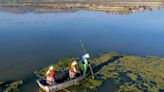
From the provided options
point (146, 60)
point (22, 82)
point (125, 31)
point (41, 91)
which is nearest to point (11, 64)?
point (22, 82)

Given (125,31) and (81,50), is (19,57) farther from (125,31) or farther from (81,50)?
(125,31)

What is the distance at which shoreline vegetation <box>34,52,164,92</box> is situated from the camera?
66.3ft

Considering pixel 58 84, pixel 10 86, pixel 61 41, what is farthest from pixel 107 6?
pixel 10 86

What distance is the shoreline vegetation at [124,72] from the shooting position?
795 inches

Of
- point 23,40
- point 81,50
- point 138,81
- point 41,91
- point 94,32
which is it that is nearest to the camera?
point 41,91

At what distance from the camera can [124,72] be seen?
22.7 m

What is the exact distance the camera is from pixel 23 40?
3219 centimetres

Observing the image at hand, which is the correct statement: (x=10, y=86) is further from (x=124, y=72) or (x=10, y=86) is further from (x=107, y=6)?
(x=107, y=6)

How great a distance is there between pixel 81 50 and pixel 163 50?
9.04m

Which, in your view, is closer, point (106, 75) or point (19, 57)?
point (106, 75)

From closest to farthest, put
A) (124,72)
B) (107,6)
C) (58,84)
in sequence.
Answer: (58,84) < (124,72) < (107,6)

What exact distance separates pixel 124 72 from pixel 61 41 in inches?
448

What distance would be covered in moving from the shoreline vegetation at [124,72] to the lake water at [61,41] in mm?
1895

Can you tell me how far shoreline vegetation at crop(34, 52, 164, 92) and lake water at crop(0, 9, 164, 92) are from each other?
1895 mm
